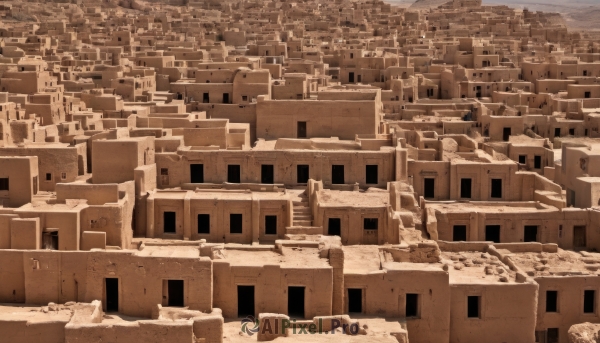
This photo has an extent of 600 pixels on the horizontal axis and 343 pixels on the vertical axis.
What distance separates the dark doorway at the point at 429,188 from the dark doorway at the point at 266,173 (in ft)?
21.6

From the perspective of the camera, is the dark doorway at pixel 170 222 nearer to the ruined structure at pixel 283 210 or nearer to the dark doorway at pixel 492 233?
the ruined structure at pixel 283 210

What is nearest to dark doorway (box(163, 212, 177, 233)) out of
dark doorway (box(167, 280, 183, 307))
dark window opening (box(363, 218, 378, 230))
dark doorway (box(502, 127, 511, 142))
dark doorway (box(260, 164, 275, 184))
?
dark doorway (box(260, 164, 275, 184))

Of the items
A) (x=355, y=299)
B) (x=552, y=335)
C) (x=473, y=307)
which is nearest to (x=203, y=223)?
(x=355, y=299)

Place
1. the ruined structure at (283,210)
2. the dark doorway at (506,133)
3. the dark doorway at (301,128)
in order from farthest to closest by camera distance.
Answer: the dark doorway at (506,133) → the dark doorway at (301,128) → the ruined structure at (283,210)

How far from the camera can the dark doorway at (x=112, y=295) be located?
30172 mm

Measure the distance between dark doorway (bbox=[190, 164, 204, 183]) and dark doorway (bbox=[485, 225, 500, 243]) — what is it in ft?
35.3

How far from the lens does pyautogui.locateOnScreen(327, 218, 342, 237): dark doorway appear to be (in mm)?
34656

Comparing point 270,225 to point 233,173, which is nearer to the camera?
point 270,225

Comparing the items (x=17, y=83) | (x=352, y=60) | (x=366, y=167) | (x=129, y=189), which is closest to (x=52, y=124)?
(x=17, y=83)

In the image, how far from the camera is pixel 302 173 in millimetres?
38500

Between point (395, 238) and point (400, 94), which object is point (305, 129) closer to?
point (395, 238)

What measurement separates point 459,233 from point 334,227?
5.55m

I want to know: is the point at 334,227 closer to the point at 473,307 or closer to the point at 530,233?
the point at 473,307

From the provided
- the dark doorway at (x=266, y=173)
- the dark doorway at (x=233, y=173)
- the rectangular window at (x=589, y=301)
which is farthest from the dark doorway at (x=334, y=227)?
the rectangular window at (x=589, y=301)
